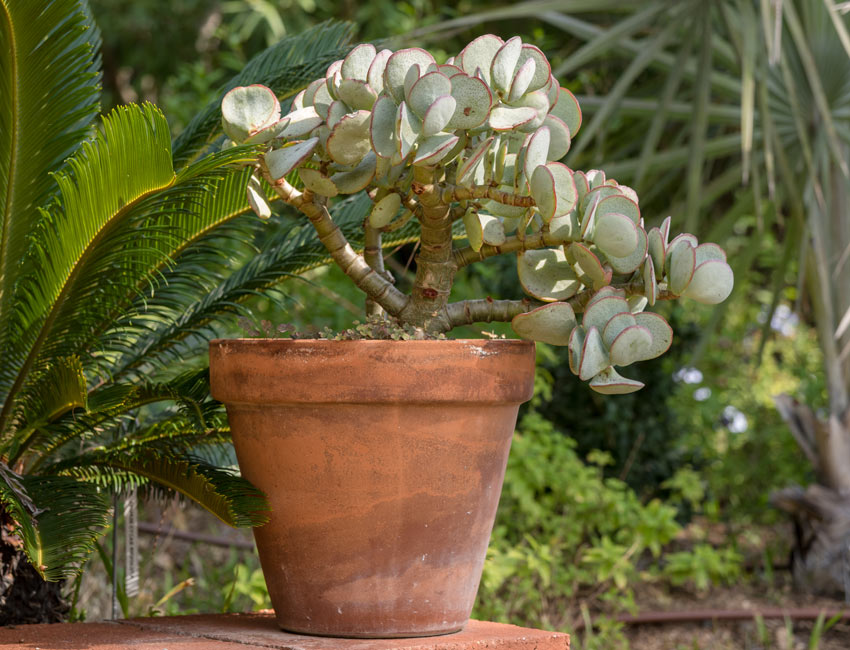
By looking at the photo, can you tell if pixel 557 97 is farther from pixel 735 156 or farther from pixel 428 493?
pixel 735 156

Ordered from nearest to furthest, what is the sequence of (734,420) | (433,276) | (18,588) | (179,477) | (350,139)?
(350,139) < (433,276) < (179,477) < (18,588) < (734,420)

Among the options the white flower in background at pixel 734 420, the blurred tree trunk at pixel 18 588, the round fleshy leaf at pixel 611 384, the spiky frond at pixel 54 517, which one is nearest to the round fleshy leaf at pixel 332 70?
the round fleshy leaf at pixel 611 384

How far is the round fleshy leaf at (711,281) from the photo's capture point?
5.03 ft

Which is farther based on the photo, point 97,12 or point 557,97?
point 97,12

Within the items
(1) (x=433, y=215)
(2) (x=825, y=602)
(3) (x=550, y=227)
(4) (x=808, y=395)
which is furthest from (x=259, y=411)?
(4) (x=808, y=395)

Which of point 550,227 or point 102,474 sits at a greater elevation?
point 550,227

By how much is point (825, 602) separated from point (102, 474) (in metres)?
3.40

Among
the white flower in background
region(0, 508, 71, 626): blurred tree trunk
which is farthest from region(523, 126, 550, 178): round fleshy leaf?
the white flower in background

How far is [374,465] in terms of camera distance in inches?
60.8

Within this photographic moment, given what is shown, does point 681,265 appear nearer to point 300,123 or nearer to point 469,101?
point 469,101

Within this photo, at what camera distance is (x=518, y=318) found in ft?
5.12

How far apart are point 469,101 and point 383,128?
15 centimetres

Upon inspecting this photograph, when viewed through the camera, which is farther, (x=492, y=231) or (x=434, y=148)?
(x=492, y=231)

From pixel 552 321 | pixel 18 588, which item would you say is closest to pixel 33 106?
pixel 18 588
